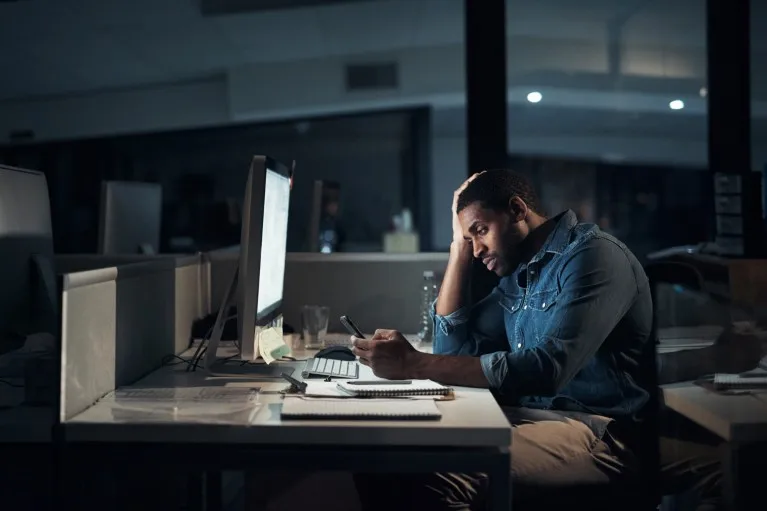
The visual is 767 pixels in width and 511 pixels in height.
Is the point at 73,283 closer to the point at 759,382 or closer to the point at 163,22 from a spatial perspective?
the point at 759,382

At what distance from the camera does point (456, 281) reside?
7.07 ft

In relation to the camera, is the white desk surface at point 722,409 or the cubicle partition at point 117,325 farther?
the white desk surface at point 722,409

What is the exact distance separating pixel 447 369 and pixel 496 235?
425mm

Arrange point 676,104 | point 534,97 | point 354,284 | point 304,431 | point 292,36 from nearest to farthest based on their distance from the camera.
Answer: point 304,431 < point 354,284 < point 292,36 < point 676,104 < point 534,97

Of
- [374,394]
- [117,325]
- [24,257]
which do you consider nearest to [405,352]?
[374,394]

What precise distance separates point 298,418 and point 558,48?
597cm

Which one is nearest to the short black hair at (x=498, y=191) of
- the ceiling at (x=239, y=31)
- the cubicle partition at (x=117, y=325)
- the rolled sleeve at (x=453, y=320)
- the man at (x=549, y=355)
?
the man at (x=549, y=355)

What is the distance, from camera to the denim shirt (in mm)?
1603

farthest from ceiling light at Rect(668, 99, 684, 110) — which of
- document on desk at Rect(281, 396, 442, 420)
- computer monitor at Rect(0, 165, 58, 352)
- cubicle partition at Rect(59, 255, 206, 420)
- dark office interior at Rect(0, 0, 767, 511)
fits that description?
document on desk at Rect(281, 396, 442, 420)

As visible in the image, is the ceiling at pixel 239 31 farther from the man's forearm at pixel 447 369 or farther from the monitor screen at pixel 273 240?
the man's forearm at pixel 447 369

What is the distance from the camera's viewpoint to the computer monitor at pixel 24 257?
1.87m

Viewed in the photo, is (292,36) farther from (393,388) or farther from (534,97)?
(393,388)

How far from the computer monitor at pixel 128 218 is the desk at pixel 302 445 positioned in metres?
1.44

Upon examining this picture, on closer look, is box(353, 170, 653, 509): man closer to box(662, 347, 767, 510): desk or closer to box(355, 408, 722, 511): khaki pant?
box(355, 408, 722, 511): khaki pant
